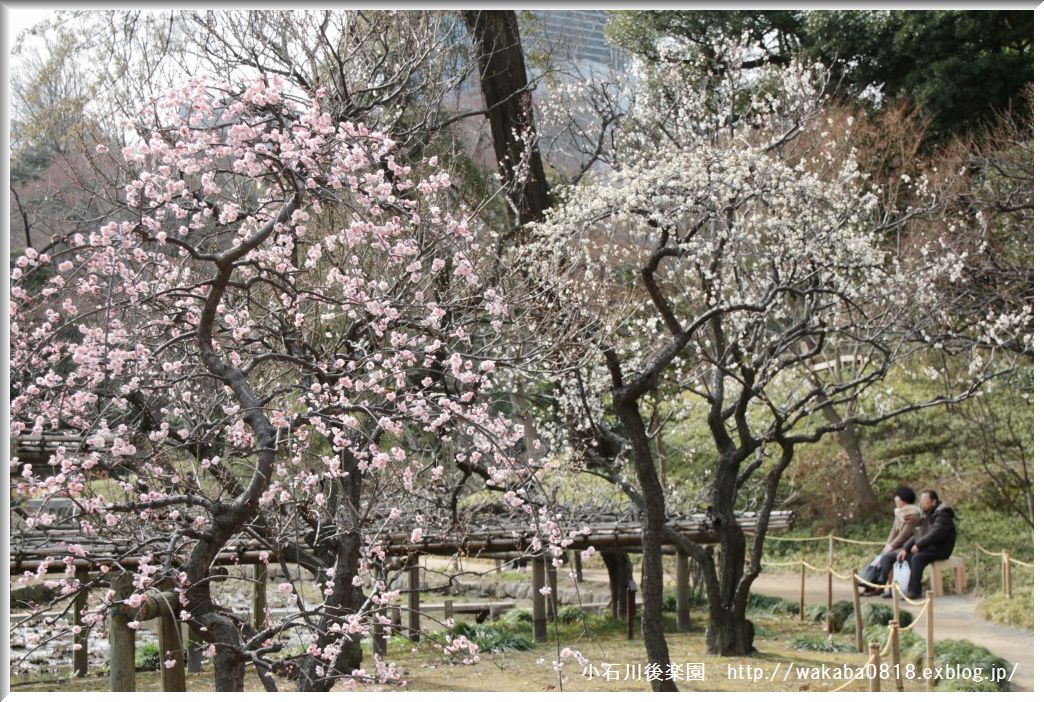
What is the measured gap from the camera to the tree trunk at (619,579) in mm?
8461

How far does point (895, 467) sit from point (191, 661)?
798 centimetres

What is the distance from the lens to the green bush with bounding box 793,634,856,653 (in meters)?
6.84

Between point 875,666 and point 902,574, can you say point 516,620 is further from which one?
point 875,666

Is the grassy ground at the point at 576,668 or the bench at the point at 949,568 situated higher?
the bench at the point at 949,568

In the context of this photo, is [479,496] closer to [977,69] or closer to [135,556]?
[135,556]

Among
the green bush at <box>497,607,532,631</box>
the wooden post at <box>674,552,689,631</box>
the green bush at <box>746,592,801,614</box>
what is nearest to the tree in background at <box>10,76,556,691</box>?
the green bush at <box>497,607,532,631</box>

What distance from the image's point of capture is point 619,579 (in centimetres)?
851

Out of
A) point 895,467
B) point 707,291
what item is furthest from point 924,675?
point 895,467

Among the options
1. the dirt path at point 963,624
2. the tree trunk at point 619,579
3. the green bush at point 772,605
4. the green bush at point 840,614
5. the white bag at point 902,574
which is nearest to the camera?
the dirt path at point 963,624

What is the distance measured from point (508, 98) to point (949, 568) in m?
4.90

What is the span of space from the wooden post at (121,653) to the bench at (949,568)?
4.72 meters

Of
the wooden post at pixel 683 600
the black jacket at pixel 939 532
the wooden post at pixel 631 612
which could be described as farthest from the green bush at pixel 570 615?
the black jacket at pixel 939 532

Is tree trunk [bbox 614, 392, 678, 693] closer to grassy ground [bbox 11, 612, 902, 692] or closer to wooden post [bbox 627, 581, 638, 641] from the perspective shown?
grassy ground [bbox 11, 612, 902, 692]

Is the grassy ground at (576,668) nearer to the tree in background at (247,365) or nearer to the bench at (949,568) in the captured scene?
the bench at (949,568)
